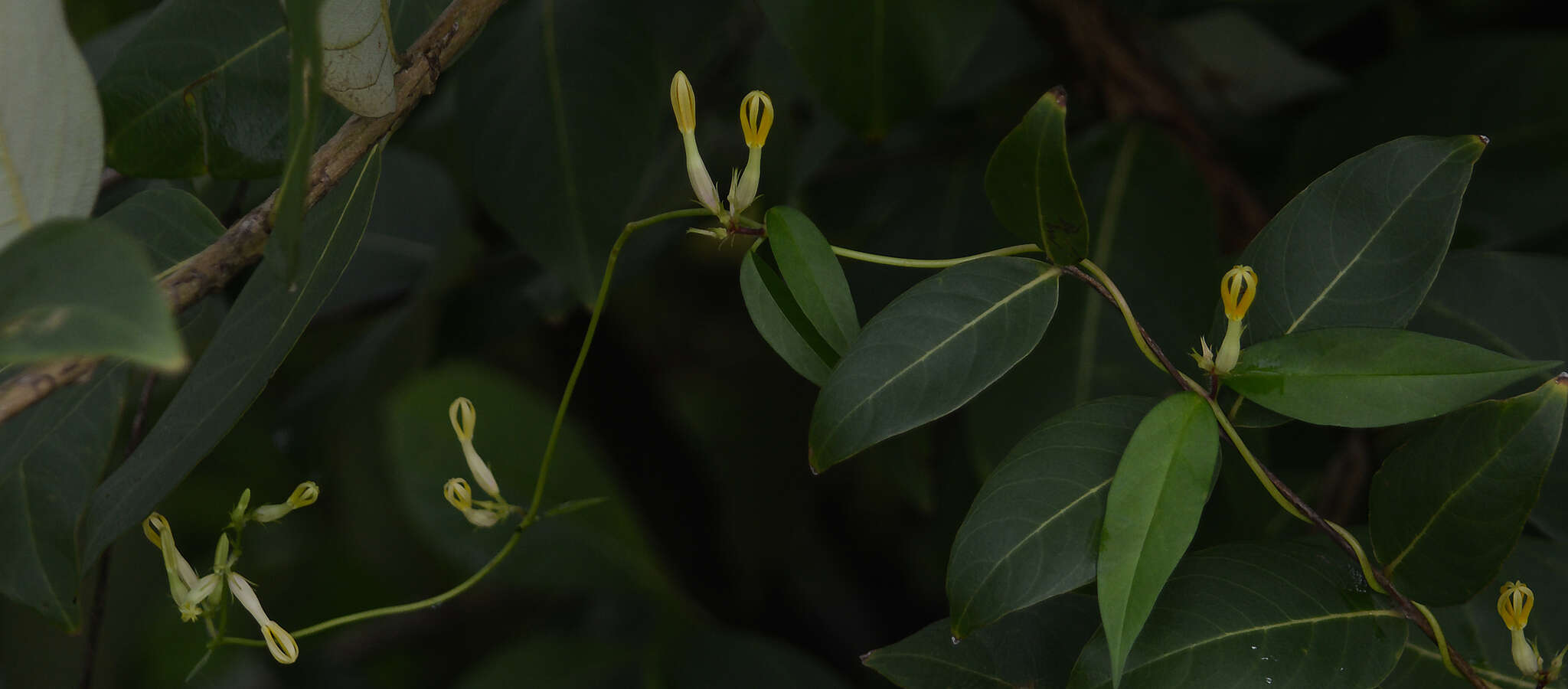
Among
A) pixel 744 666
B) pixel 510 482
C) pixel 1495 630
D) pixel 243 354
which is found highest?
pixel 243 354

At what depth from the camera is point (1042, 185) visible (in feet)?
1.01

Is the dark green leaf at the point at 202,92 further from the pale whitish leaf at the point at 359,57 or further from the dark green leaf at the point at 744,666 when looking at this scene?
the dark green leaf at the point at 744,666

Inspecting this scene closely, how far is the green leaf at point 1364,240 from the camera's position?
32 centimetres

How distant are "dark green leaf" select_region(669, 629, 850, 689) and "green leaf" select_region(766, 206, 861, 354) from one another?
1.35 feet

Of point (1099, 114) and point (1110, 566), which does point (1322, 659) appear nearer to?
point (1110, 566)

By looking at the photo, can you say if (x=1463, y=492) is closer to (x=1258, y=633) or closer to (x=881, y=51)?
(x=1258, y=633)

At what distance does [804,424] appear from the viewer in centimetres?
102

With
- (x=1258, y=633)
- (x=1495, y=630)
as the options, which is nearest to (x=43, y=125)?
(x=1258, y=633)

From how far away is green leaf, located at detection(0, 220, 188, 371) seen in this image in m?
0.19

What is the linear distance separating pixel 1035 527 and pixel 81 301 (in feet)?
0.77

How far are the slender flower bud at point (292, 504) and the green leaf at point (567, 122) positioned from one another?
21 cm

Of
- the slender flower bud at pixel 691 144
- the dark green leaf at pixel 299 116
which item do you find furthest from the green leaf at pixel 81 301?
the slender flower bud at pixel 691 144

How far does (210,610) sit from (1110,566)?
291mm

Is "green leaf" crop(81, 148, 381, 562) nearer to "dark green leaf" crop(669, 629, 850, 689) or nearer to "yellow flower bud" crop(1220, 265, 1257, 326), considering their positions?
"yellow flower bud" crop(1220, 265, 1257, 326)
